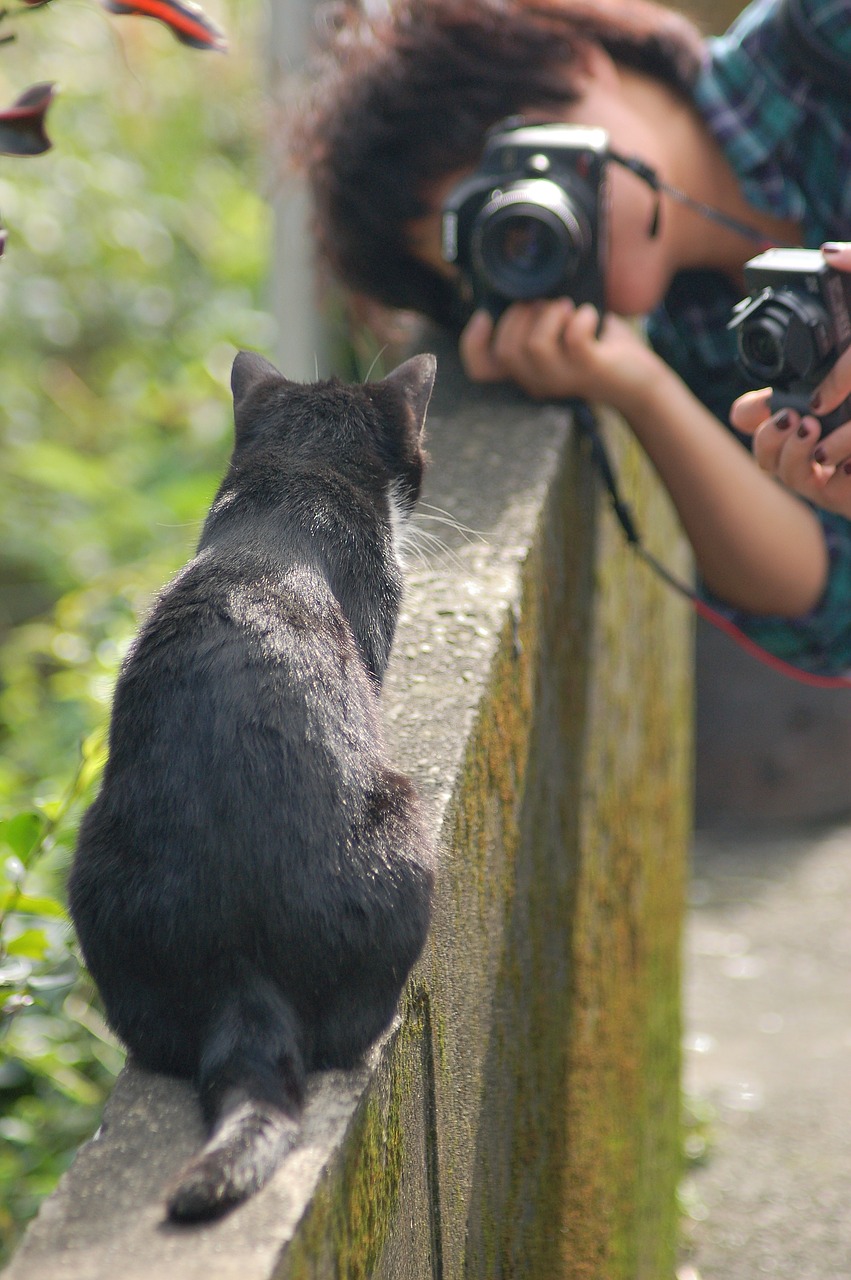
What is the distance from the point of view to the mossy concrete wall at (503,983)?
0.70 metres

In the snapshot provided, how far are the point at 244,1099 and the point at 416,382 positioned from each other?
2.49ft

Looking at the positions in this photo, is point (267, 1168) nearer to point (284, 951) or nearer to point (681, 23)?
point (284, 951)

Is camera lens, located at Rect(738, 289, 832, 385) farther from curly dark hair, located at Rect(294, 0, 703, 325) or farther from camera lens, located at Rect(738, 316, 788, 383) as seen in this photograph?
curly dark hair, located at Rect(294, 0, 703, 325)

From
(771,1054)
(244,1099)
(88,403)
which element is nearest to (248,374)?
(244,1099)

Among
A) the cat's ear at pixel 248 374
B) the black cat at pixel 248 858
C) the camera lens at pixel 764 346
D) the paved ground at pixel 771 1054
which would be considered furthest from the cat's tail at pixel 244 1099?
the paved ground at pixel 771 1054

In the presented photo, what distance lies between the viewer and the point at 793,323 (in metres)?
1.36

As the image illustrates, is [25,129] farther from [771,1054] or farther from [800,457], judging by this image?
[771,1054]

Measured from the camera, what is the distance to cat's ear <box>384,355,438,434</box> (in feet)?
4.09

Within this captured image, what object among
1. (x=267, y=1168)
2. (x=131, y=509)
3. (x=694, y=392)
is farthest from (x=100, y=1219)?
(x=131, y=509)

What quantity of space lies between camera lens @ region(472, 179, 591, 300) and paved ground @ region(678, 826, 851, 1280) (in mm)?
1783

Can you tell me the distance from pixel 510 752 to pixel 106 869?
54 cm

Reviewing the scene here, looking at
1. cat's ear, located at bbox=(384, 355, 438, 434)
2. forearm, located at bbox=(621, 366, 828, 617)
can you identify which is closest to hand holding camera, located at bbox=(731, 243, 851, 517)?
forearm, located at bbox=(621, 366, 828, 617)

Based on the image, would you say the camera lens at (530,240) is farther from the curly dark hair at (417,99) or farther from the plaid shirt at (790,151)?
the plaid shirt at (790,151)

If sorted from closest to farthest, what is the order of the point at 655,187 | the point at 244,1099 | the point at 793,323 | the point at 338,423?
the point at 244,1099, the point at 338,423, the point at 793,323, the point at 655,187
